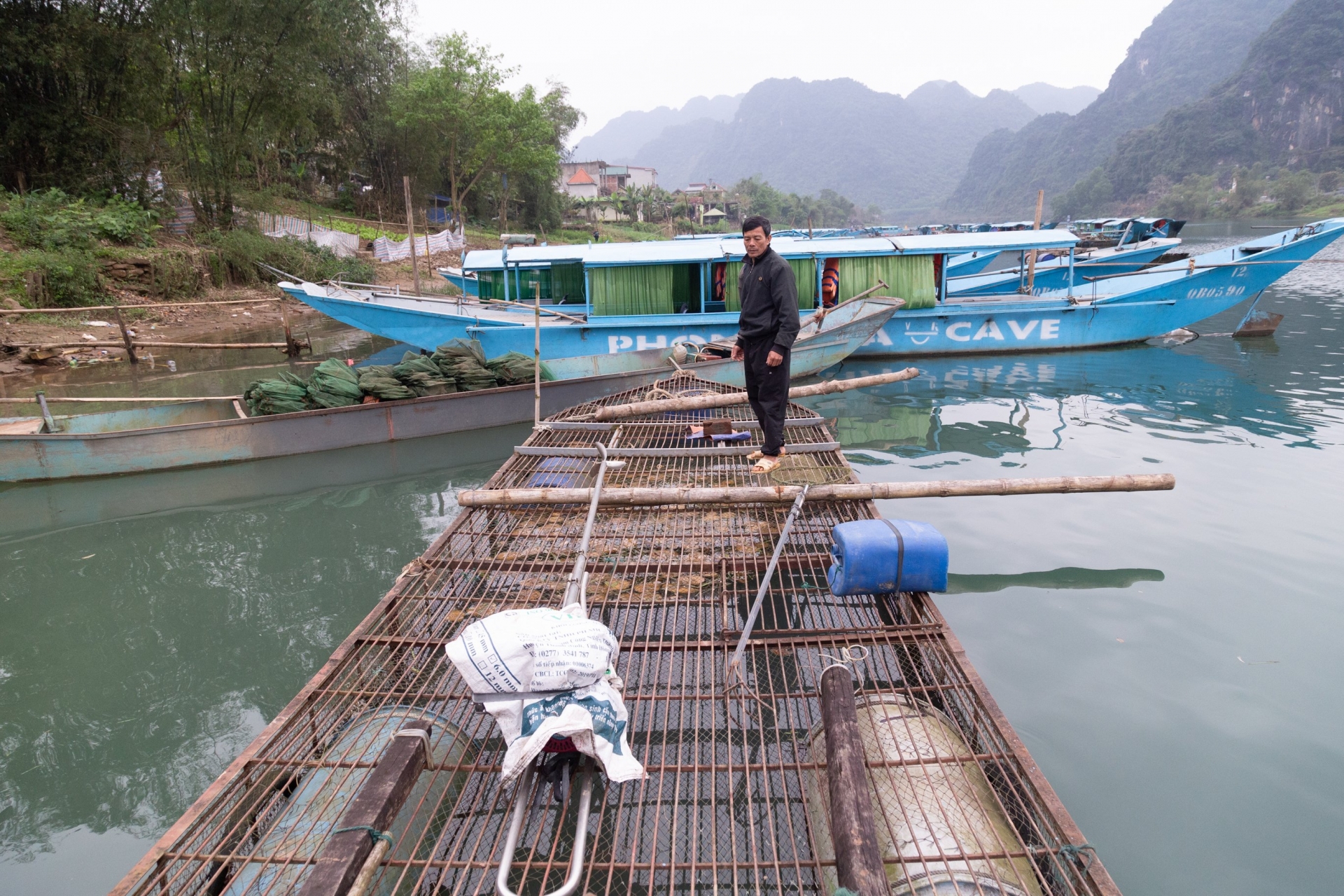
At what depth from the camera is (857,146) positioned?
159m

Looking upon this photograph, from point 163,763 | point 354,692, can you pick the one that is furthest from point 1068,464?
point 163,763

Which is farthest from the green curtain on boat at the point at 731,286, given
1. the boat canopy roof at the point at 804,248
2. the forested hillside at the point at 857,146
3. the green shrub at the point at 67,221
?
the forested hillside at the point at 857,146

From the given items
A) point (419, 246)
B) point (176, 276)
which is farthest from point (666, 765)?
point (419, 246)

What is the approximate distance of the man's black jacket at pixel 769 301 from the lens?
4.64m

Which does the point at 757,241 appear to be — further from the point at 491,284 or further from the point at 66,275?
the point at 66,275

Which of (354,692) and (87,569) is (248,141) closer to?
(87,569)

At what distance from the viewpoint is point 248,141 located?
20.1 metres

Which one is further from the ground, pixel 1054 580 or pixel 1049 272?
pixel 1049 272

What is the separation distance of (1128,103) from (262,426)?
108926 millimetres

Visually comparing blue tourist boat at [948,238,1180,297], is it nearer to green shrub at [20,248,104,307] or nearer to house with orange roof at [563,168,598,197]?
green shrub at [20,248,104,307]

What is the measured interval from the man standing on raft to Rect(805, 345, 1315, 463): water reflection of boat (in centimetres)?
318

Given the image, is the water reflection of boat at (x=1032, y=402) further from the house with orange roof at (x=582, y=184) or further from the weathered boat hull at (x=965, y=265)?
the house with orange roof at (x=582, y=184)

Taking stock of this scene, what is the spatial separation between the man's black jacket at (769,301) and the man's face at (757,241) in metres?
0.09

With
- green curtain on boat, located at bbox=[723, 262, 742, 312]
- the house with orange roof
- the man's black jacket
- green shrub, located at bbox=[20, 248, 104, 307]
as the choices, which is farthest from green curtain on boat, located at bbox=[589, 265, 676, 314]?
the house with orange roof
